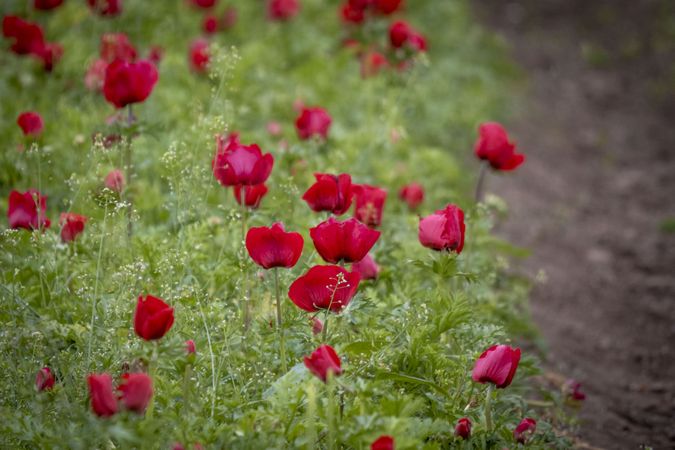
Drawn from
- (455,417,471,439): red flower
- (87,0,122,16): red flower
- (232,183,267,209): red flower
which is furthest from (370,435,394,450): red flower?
(87,0,122,16): red flower

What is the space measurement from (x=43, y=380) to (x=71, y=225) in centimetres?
68

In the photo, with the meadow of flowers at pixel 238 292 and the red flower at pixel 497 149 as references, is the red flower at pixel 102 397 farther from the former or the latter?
the red flower at pixel 497 149

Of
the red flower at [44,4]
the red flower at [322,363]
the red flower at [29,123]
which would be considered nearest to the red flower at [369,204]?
the red flower at [322,363]

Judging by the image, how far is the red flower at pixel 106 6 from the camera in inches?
157

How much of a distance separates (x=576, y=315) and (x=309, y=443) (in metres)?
2.74

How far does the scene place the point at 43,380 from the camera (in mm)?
2053

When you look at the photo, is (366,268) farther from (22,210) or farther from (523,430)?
(22,210)

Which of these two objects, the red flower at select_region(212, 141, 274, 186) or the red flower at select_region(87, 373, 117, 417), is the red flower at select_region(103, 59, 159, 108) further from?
the red flower at select_region(87, 373, 117, 417)

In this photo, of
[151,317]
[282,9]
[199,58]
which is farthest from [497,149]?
[282,9]

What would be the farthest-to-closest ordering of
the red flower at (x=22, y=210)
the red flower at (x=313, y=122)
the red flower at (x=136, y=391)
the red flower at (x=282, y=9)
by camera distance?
1. the red flower at (x=282, y=9)
2. the red flower at (x=313, y=122)
3. the red flower at (x=22, y=210)
4. the red flower at (x=136, y=391)

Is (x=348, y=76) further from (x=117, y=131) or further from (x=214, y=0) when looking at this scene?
(x=117, y=131)

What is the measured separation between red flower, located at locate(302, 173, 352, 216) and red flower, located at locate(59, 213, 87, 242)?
814mm

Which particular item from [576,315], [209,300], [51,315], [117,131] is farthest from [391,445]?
[576,315]

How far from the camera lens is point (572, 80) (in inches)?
315
